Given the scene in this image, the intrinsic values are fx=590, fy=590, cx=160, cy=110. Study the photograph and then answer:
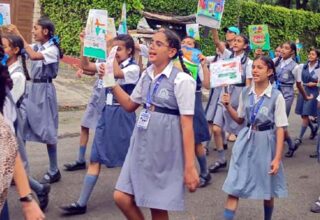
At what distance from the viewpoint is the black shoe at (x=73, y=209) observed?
5.45 m

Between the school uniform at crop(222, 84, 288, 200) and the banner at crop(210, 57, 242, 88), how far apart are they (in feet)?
1.32

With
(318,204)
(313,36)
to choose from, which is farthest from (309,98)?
(313,36)

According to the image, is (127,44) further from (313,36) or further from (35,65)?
(313,36)

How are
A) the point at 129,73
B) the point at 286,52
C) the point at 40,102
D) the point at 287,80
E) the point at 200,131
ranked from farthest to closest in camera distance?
the point at 287,80
the point at 286,52
the point at 200,131
the point at 40,102
the point at 129,73

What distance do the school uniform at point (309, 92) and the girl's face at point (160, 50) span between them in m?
5.74

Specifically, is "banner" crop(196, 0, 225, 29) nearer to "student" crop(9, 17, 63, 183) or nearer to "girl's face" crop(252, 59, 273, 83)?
"girl's face" crop(252, 59, 273, 83)

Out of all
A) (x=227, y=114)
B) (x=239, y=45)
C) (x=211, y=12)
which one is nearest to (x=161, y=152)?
(x=211, y=12)

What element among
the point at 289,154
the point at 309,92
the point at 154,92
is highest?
the point at 154,92

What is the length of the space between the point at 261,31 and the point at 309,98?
61.7 inches

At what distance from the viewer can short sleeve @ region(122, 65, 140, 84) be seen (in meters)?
5.33

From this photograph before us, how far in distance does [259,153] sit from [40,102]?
8.07ft

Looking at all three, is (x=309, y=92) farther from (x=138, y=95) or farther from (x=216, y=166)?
(x=138, y=95)

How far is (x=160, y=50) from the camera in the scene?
425 centimetres

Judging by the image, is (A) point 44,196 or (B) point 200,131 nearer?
(A) point 44,196
